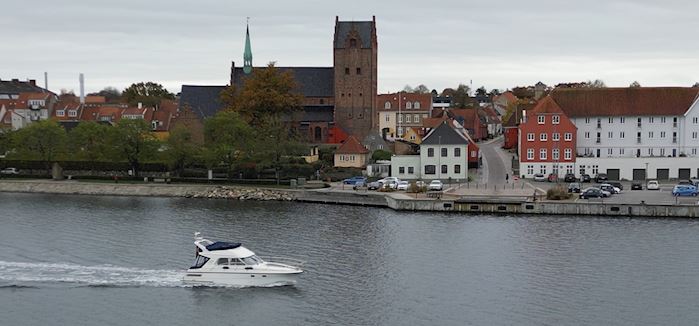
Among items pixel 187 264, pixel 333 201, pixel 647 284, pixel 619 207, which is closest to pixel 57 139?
pixel 333 201

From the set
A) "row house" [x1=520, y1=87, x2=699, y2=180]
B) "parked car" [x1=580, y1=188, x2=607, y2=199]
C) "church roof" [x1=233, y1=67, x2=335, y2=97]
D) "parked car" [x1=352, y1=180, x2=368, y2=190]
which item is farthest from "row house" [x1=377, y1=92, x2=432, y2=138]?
"parked car" [x1=580, y1=188, x2=607, y2=199]

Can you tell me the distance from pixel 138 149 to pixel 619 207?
42.3 m

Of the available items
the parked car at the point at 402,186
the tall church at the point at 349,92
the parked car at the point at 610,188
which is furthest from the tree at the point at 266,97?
the parked car at the point at 610,188

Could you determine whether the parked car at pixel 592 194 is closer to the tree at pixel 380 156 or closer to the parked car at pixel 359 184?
the parked car at pixel 359 184

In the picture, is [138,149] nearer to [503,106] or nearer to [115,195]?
[115,195]

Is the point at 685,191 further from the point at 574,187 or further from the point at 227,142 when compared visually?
the point at 227,142

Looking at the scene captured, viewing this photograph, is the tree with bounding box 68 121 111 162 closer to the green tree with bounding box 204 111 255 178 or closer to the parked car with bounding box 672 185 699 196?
the green tree with bounding box 204 111 255 178

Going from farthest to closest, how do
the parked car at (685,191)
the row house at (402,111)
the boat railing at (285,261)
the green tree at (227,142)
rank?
the row house at (402,111) < the green tree at (227,142) < the parked car at (685,191) < the boat railing at (285,261)

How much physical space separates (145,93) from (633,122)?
97.4 meters

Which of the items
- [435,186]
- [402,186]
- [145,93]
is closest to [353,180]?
[402,186]

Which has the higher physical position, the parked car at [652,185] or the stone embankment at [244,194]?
the parked car at [652,185]

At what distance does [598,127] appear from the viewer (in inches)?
2990

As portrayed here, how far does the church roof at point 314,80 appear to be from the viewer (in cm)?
9775

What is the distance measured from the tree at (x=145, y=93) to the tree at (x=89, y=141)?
57962 mm
